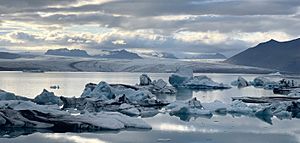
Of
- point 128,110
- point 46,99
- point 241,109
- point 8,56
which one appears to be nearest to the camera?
point 128,110

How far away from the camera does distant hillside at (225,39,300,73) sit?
14888 cm

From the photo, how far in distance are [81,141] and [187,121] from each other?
5222mm

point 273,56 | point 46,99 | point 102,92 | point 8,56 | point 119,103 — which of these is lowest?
point 119,103

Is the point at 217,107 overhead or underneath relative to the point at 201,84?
underneath

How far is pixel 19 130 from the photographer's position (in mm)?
13086

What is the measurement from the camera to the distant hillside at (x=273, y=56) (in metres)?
149

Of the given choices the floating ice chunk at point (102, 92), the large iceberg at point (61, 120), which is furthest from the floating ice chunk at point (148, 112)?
the large iceberg at point (61, 120)

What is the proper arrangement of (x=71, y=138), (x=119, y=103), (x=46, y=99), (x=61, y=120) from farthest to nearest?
(x=46, y=99), (x=119, y=103), (x=61, y=120), (x=71, y=138)

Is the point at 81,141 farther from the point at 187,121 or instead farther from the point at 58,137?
the point at 187,121

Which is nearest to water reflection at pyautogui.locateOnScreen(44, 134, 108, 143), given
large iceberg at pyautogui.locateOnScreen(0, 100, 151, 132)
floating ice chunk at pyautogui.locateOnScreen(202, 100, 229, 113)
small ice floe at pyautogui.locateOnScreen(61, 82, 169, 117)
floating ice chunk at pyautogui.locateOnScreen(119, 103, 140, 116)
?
large iceberg at pyautogui.locateOnScreen(0, 100, 151, 132)

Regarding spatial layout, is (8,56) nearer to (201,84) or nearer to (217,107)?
(201,84)

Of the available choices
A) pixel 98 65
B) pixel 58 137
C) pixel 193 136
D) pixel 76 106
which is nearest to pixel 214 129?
pixel 193 136

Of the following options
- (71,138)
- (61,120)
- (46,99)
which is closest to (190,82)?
(46,99)

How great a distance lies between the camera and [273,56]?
159m
